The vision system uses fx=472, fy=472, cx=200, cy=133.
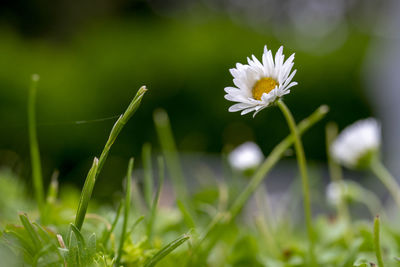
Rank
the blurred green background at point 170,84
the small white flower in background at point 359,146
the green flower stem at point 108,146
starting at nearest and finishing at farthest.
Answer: the green flower stem at point 108,146 → the small white flower in background at point 359,146 → the blurred green background at point 170,84

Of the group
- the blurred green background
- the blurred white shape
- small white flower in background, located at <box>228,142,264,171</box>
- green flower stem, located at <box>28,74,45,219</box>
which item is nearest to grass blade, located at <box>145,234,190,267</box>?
green flower stem, located at <box>28,74,45,219</box>

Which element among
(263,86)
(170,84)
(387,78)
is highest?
(170,84)

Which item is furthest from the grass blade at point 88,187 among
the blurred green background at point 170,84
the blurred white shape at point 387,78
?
the blurred white shape at point 387,78

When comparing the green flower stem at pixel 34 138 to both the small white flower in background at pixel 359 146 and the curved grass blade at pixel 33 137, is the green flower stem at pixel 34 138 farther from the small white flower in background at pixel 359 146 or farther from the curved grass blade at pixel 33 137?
the small white flower in background at pixel 359 146

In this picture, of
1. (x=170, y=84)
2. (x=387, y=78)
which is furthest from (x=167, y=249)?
(x=387, y=78)

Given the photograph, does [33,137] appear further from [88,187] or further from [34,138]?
[88,187]

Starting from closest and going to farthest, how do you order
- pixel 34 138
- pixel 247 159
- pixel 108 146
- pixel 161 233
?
pixel 108 146
pixel 34 138
pixel 161 233
pixel 247 159

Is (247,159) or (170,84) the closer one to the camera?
(247,159)

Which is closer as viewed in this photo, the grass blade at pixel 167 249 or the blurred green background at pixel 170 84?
the grass blade at pixel 167 249
